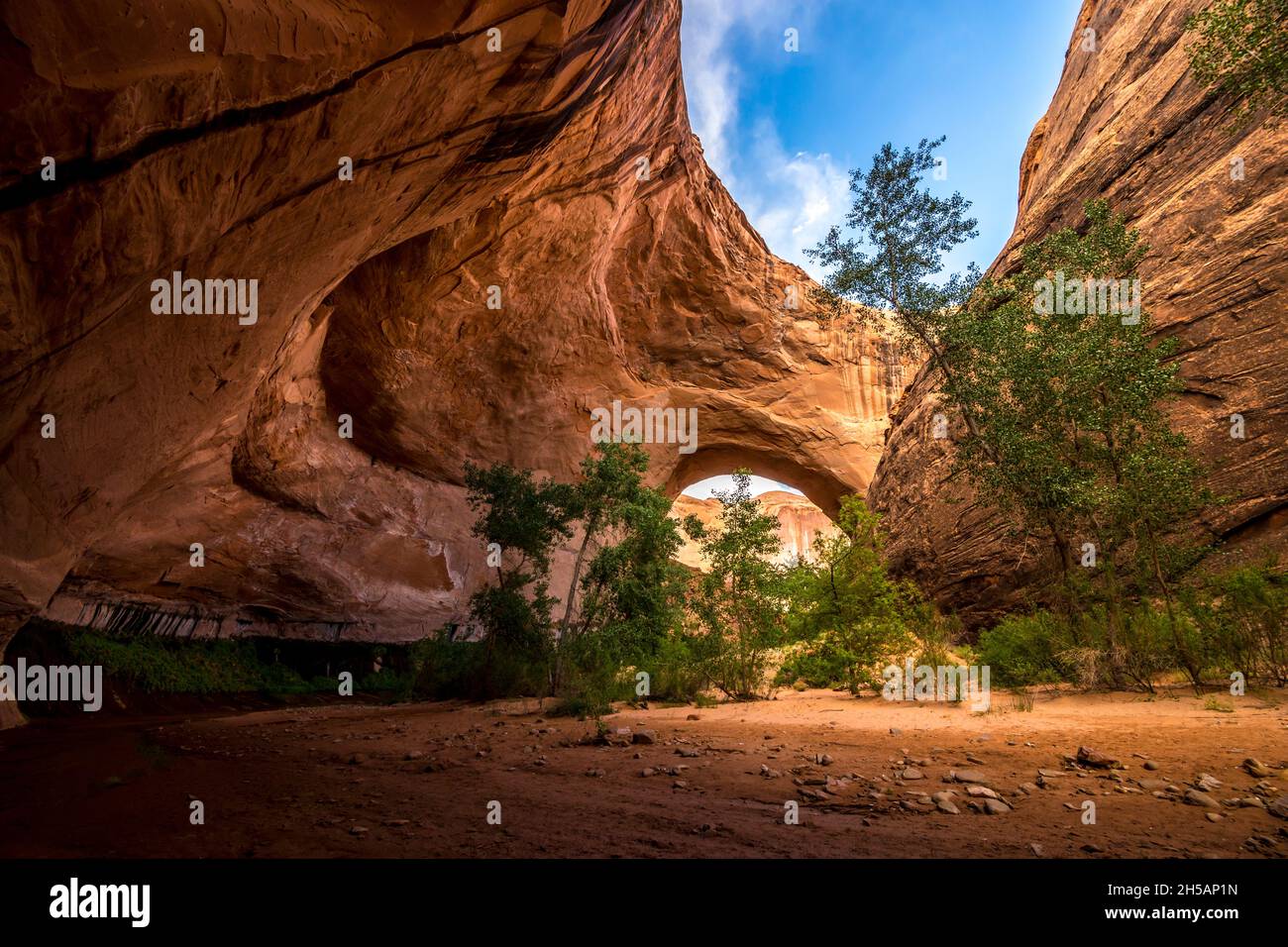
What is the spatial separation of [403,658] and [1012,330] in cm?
1740

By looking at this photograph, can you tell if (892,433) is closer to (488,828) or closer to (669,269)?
(669,269)

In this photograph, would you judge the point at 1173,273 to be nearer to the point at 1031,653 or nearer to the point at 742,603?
the point at 1031,653

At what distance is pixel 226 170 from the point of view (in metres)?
5.36

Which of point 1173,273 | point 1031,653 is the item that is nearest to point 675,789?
point 1031,653

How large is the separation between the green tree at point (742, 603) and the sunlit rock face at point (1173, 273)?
404cm

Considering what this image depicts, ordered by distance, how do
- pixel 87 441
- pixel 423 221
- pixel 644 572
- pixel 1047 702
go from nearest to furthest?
pixel 87 441
pixel 1047 702
pixel 423 221
pixel 644 572

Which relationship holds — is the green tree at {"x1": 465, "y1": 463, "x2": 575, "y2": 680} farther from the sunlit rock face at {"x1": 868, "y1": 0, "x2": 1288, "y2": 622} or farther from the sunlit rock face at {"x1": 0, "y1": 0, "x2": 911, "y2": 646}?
the sunlit rock face at {"x1": 868, "y1": 0, "x2": 1288, "y2": 622}

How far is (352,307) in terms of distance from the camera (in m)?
15.5

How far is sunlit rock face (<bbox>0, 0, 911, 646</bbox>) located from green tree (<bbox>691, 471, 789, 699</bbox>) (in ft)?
23.7

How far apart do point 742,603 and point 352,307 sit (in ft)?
40.6

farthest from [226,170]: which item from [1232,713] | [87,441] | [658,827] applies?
[1232,713]

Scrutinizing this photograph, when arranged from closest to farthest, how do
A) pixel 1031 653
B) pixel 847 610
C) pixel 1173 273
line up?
pixel 1031 653 < pixel 847 610 < pixel 1173 273

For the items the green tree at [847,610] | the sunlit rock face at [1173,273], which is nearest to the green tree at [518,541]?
the green tree at [847,610]

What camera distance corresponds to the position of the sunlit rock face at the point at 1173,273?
32.9ft
